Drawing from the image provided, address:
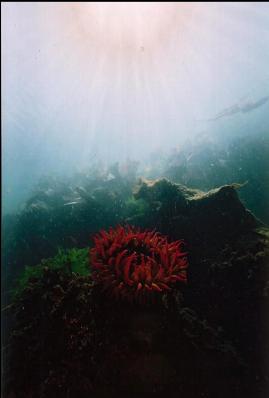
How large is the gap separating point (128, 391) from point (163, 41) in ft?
76.8

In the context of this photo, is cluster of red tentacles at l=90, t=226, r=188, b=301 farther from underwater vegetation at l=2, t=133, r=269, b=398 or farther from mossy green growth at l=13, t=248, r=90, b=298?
mossy green growth at l=13, t=248, r=90, b=298

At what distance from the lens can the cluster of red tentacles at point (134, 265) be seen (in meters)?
3.43

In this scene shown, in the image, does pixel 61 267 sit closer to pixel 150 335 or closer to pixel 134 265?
pixel 134 265

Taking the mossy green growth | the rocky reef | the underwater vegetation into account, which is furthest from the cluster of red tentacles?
the mossy green growth

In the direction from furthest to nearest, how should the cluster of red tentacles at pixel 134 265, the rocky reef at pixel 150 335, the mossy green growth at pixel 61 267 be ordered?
the mossy green growth at pixel 61 267, the cluster of red tentacles at pixel 134 265, the rocky reef at pixel 150 335

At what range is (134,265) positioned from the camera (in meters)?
3.53

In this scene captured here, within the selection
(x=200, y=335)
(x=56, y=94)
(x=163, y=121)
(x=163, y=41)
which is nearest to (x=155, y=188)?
(x=200, y=335)

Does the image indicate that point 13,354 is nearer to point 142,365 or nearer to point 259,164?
point 142,365

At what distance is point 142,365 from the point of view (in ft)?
10.3

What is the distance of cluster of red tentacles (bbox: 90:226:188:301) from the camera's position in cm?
343

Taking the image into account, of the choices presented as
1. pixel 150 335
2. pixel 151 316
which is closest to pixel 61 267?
pixel 151 316

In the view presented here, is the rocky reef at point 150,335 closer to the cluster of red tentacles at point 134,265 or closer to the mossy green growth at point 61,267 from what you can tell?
the mossy green growth at point 61,267

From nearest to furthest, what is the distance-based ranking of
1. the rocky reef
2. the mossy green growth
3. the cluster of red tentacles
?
the rocky reef < the cluster of red tentacles < the mossy green growth

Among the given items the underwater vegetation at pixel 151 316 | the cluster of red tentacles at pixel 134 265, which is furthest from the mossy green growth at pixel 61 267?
the cluster of red tentacles at pixel 134 265
